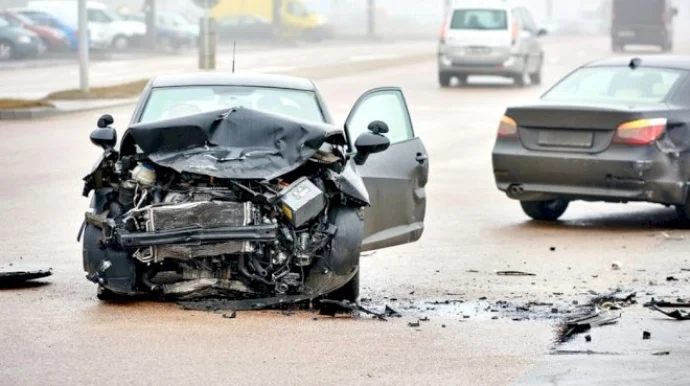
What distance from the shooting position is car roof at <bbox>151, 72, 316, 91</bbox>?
11.2m

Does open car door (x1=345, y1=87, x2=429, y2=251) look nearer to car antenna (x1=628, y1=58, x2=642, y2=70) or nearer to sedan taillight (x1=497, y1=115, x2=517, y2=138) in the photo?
sedan taillight (x1=497, y1=115, x2=517, y2=138)

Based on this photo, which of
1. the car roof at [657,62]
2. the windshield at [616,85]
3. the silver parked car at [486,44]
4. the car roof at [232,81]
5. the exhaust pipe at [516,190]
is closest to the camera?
the car roof at [232,81]

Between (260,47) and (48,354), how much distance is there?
52.7m

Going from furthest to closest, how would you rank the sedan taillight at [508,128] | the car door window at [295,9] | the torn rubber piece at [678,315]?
1. the car door window at [295,9]
2. the sedan taillight at [508,128]
3. the torn rubber piece at [678,315]

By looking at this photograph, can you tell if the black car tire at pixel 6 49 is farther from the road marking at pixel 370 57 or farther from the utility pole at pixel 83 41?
the utility pole at pixel 83 41

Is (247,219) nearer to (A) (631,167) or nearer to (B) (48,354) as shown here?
(B) (48,354)

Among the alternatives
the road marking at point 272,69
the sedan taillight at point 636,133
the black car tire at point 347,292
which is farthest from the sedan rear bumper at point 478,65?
the black car tire at point 347,292

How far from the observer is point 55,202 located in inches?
622

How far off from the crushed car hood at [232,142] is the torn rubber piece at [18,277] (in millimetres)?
→ 1668

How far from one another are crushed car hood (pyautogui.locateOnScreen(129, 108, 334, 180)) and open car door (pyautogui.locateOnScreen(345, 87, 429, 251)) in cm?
115

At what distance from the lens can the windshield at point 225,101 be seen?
10.9 meters

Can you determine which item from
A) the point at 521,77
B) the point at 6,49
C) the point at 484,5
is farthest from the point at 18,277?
the point at 6,49

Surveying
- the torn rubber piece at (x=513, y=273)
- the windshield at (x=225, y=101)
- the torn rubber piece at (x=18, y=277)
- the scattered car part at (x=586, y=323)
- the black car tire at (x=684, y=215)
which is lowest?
the black car tire at (x=684, y=215)

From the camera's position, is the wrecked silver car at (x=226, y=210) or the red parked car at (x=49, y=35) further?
the red parked car at (x=49, y=35)
